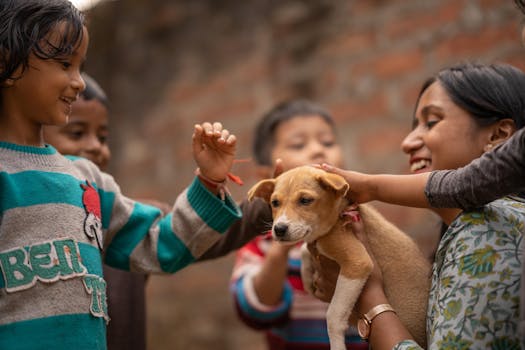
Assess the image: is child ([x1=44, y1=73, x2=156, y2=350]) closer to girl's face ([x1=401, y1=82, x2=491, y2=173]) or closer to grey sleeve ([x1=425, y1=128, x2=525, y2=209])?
girl's face ([x1=401, y1=82, x2=491, y2=173])

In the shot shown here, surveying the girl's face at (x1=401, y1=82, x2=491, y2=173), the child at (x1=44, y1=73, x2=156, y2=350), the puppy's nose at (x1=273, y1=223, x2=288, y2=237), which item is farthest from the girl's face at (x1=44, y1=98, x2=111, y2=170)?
the girl's face at (x1=401, y1=82, x2=491, y2=173)

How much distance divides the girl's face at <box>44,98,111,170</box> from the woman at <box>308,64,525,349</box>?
884 millimetres

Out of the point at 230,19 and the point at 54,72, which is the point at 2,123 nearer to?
the point at 54,72

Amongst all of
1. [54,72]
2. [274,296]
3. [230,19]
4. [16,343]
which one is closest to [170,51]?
[230,19]

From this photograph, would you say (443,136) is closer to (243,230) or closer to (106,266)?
(243,230)

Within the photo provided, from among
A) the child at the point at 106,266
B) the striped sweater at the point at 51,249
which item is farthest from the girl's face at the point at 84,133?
the striped sweater at the point at 51,249

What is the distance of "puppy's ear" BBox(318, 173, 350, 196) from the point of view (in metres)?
1.42

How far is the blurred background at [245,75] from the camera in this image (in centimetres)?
283

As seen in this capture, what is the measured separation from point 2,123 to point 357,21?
2158mm

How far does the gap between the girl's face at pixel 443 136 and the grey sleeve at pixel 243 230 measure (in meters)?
0.51

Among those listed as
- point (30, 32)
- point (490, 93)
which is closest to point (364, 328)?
point (490, 93)

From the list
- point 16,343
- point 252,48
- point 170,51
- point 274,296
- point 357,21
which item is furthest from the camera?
point 170,51

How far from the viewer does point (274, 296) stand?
A: 7.23 feet

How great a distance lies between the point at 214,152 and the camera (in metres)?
1.65
